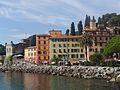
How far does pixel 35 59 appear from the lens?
191500 mm

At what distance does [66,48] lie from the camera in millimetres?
179125

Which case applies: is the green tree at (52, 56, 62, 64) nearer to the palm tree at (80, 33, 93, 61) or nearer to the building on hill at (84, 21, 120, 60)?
the building on hill at (84, 21, 120, 60)

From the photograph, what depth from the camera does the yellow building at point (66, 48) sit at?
177 meters

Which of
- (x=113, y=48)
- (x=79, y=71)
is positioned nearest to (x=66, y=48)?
(x=113, y=48)

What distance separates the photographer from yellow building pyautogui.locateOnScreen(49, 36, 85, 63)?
177000 mm

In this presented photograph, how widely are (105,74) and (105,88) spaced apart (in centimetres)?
2825

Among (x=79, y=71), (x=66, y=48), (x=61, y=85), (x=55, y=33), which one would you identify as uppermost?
(x=55, y=33)

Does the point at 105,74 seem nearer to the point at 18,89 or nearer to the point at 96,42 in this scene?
the point at 18,89

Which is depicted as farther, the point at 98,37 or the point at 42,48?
the point at 42,48

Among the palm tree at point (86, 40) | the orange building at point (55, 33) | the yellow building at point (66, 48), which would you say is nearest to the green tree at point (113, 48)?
the palm tree at point (86, 40)

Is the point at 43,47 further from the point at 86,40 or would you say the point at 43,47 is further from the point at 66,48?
the point at 86,40

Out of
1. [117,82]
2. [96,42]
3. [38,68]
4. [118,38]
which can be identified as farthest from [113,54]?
[117,82]

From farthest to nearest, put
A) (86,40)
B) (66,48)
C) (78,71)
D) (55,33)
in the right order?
1. (55,33)
2. (66,48)
3. (86,40)
4. (78,71)

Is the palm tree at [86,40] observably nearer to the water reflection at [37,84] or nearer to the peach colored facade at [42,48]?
the peach colored facade at [42,48]
